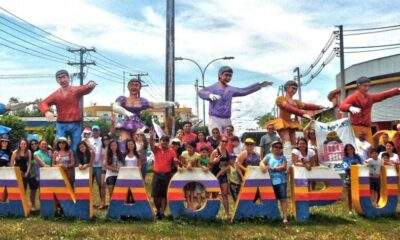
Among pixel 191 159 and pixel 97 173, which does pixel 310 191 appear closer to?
pixel 191 159

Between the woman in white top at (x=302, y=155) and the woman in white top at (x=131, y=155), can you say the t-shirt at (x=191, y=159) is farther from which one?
the woman in white top at (x=302, y=155)

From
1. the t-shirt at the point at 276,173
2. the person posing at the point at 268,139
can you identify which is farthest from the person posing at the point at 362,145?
the t-shirt at the point at 276,173

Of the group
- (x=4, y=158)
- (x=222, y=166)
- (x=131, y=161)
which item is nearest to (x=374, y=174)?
(x=222, y=166)

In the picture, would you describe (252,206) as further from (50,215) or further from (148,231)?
(50,215)

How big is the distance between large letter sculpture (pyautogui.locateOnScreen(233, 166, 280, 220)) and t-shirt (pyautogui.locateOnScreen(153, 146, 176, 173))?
1.43 m

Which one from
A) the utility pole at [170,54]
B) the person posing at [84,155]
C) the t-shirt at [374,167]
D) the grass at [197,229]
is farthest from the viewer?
the utility pole at [170,54]

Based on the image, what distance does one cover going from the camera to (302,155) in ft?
37.4

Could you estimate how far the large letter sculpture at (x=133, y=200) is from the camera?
10391 millimetres

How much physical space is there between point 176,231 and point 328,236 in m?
2.47

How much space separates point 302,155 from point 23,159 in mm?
5569

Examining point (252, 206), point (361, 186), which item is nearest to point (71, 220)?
point (252, 206)

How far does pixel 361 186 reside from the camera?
10.8 meters

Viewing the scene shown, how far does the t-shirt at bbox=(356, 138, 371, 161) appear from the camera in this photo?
12.1 meters

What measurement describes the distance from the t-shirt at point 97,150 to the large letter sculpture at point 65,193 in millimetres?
1644
